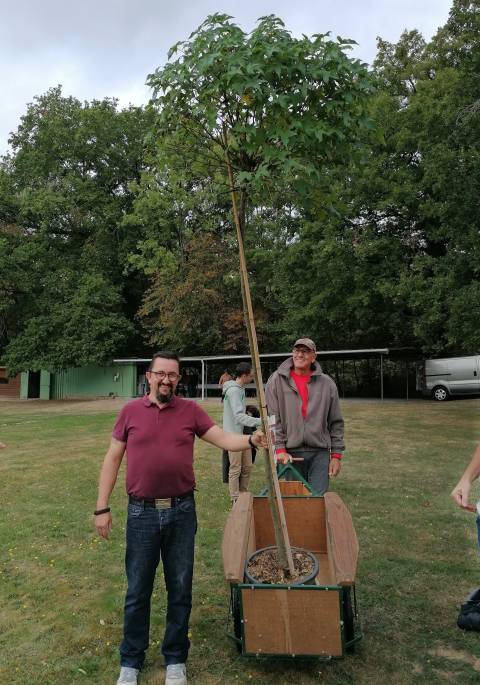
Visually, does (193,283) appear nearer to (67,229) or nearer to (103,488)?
(67,229)

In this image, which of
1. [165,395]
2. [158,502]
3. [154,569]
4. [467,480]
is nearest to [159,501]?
[158,502]

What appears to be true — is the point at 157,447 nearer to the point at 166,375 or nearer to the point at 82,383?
the point at 166,375

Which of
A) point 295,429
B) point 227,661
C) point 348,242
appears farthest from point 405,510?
point 348,242

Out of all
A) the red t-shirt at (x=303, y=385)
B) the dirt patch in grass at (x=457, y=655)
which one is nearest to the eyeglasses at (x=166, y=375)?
the red t-shirt at (x=303, y=385)

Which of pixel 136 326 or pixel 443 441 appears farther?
pixel 136 326

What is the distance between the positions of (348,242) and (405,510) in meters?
16.1

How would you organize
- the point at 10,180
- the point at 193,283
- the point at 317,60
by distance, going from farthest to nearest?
the point at 10,180
the point at 193,283
the point at 317,60

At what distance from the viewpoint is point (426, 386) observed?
23406 mm

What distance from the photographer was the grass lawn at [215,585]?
3.15 metres

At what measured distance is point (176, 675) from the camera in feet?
9.71

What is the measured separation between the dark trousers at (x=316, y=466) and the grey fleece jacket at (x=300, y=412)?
5 centimetres

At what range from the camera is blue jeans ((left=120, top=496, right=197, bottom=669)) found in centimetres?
292

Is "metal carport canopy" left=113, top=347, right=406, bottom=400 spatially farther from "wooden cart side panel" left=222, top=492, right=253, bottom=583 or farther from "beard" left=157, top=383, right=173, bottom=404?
"beard" left=157, top=383, right=173, bottom=404

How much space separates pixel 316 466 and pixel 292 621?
158cm
